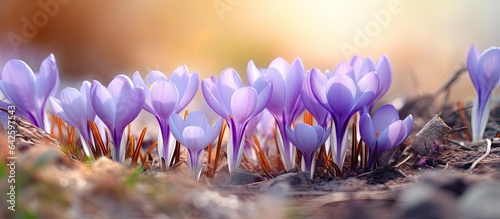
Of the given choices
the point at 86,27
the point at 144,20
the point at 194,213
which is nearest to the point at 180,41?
the point at 144,20

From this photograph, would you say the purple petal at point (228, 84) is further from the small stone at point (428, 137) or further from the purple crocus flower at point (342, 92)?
the small stone at point (428, 137)

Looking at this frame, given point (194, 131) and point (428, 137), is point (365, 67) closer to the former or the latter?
point (428, 137)

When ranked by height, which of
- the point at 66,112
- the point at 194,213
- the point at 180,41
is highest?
the point at 180,41

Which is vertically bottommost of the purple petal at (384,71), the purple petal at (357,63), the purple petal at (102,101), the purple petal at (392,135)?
the purple petal at (392,135)

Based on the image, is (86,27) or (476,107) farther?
(86,27)

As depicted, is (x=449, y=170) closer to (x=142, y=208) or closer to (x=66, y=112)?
(x=142, y=208)

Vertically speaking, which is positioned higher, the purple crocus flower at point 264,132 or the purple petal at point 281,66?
the purple petal at point 281,66

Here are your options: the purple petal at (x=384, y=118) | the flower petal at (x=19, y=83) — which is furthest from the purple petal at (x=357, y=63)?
the flower petal at (x=19, y=83)
